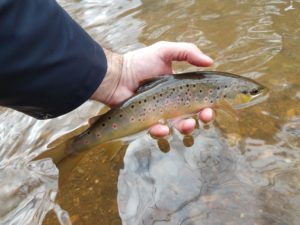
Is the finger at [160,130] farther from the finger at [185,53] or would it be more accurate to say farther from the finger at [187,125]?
the finger at [185,53]

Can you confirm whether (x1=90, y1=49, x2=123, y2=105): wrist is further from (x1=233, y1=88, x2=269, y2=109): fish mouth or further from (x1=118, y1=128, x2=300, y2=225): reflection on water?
(x1=233, y1=88, x2=269, y2=109): fish mouth

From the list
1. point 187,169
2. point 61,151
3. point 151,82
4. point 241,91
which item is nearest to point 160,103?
point 151,82

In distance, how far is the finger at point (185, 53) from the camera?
2.89 m

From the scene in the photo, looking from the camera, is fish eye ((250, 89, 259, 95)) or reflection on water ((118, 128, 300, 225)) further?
fish eye ((250, 89, 259, 95))

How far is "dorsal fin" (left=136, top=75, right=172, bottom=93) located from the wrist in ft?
0.71

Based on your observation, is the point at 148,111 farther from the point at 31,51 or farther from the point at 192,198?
the point at 31,51

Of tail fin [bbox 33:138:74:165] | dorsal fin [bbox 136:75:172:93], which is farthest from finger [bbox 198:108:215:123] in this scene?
tail fin [bbox 33:138:74:165]

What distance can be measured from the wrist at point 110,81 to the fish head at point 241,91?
81cm

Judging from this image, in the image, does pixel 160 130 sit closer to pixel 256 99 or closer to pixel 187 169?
pixel 187 169

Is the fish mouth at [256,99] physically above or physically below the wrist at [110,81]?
below

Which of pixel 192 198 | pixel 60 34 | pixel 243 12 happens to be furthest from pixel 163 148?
pixel 243 12

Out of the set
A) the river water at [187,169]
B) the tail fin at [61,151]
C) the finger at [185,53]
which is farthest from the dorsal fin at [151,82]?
the tail fin at [61,151]

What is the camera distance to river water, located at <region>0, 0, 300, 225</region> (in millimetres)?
2572

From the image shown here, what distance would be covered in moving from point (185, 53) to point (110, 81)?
1.90 ft
